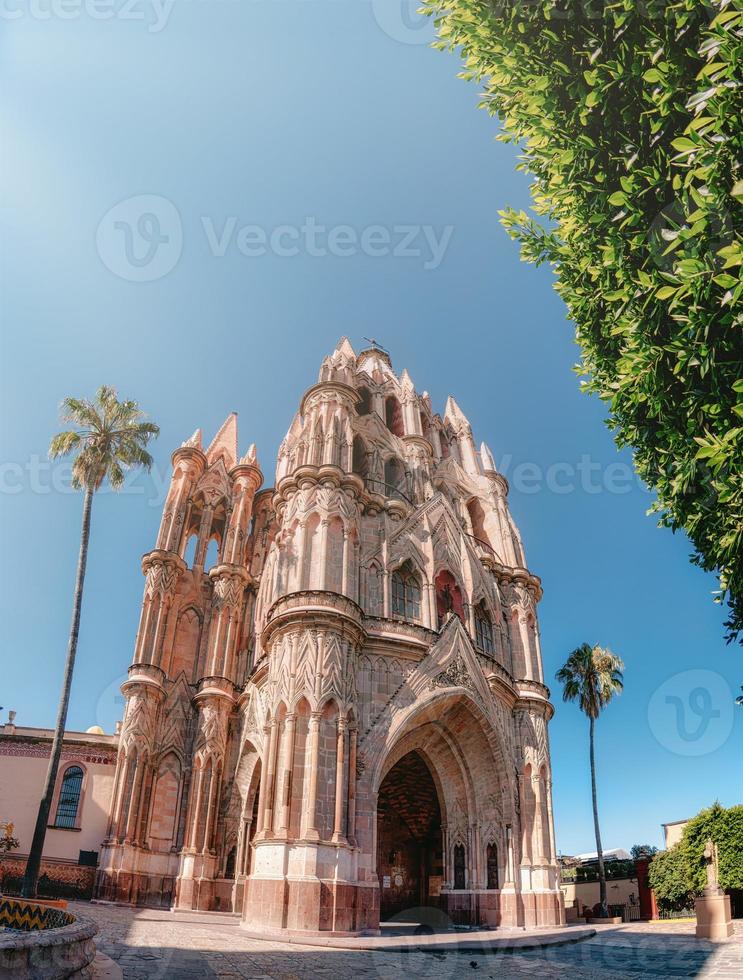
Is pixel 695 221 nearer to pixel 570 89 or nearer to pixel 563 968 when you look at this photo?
pixel 570 89

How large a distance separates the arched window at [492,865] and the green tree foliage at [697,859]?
1560cm

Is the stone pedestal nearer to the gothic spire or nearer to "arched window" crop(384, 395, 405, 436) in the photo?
"arched window" crop(384, 395, 405, 436)

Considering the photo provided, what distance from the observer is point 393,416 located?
34.0 m

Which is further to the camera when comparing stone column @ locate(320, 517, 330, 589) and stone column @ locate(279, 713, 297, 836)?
stone column @ locate(320, 517, 330, 589)

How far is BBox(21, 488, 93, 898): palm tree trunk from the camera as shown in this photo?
58.5ft

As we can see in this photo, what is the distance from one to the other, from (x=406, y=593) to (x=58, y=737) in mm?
12568

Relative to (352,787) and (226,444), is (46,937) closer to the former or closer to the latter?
(352,787)

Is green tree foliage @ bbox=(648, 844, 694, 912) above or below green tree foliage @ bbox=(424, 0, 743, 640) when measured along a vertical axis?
below

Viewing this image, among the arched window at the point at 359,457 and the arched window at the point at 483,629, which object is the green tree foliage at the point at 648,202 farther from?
the arched window at the point at 359,457

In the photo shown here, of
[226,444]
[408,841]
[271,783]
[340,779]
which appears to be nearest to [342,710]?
[340,779]

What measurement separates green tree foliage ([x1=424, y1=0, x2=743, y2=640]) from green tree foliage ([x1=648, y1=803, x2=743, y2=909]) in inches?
1196

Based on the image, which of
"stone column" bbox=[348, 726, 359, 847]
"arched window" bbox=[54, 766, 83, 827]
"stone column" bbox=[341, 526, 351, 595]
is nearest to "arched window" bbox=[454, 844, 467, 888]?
"stone column" bbox=[348, 726, 359, 847]

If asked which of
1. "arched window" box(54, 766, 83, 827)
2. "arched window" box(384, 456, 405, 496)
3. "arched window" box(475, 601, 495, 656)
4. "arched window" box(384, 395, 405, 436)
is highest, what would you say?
"arched window" box(384, 395, 405, 436)

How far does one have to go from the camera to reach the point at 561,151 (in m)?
8.06
